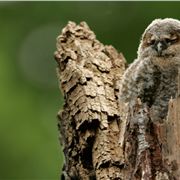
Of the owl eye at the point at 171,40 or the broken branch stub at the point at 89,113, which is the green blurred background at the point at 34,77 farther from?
the broken branch stub at the point at 89,113

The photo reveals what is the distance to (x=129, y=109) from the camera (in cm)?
516

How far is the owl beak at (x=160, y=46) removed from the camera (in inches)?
232

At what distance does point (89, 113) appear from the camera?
5262 mm

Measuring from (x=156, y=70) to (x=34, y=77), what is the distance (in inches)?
140

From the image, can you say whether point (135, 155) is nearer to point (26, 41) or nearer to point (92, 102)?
point (92, 102)

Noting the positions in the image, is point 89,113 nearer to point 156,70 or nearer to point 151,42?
point 156,70

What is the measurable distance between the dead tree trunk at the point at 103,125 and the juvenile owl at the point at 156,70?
10 centimetres

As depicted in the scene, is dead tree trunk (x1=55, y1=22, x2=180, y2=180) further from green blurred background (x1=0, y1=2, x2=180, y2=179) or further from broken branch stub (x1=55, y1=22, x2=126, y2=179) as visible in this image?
green blurred background (x1=0, y1=2, x2=180, y2=179)

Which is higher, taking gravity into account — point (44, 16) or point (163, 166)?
point (44, 16)

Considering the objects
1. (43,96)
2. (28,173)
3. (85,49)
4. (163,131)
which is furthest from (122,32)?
(163,131)

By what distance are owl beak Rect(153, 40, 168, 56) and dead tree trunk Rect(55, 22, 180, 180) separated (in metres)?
0.25

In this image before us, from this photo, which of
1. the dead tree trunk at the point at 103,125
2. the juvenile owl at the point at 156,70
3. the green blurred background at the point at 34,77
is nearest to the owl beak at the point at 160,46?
the juvenile owl at the point at 156,70

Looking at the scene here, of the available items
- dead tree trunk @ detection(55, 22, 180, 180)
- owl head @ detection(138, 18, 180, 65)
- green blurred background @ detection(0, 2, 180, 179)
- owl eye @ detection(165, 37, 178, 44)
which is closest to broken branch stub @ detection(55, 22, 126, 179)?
dead tree trunk @ detection(55, 22, 180, 180)

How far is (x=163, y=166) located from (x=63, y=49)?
140cm
